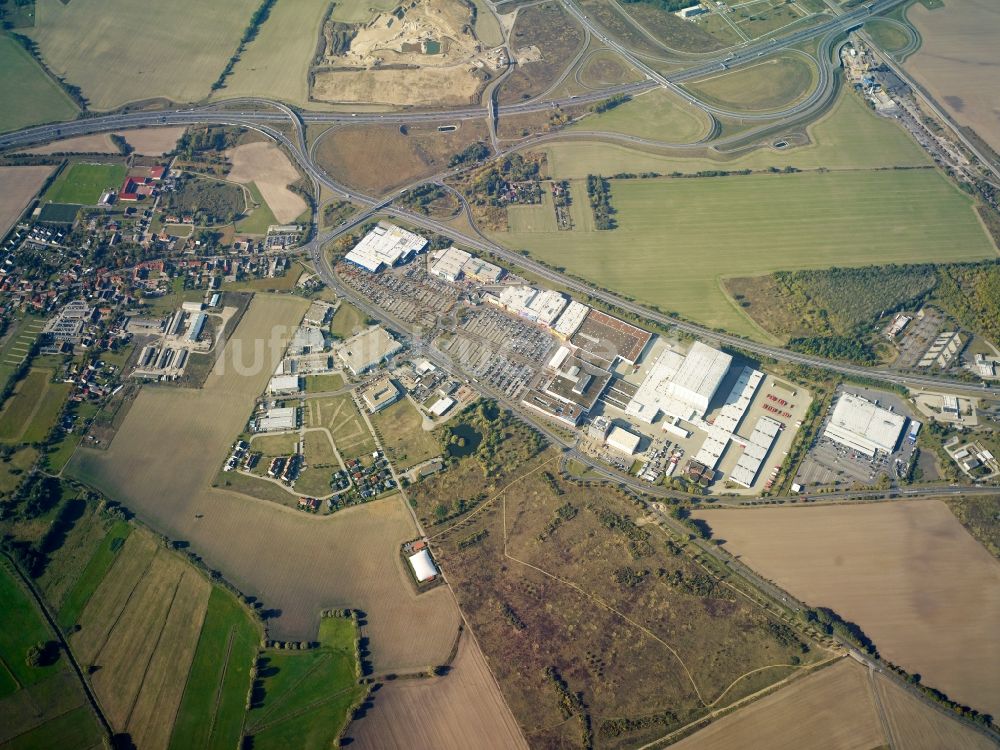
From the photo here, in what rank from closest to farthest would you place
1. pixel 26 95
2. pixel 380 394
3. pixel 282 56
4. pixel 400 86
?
pixel 380 394, pixel 26 95, pixel 400 86, pixel 282 56

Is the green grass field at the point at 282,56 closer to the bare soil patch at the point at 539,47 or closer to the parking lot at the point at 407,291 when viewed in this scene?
the bare soil patch at the point at 539,47

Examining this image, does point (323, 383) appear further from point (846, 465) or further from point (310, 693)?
point (846, 465)

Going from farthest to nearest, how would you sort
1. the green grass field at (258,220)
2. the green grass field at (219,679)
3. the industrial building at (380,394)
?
the green grass field at (258,220)
the industrial building at (380,394)
the green grass field at (219,679)

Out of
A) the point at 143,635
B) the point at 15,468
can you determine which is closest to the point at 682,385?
the point at 143,635

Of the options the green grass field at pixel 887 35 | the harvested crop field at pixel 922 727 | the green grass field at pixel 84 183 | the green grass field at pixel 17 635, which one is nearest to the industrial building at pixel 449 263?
the green grass field at pixel 84 183

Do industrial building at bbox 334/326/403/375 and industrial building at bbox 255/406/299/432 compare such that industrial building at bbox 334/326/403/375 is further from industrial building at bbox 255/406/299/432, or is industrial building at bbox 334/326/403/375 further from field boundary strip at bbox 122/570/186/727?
field boundary strip at bbox 122/570/186/727

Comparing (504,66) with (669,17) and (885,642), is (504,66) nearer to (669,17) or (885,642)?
(669,17)

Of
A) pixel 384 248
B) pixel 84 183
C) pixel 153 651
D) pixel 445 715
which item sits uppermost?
pixel 384 248

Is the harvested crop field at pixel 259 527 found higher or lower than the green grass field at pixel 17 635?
higher
